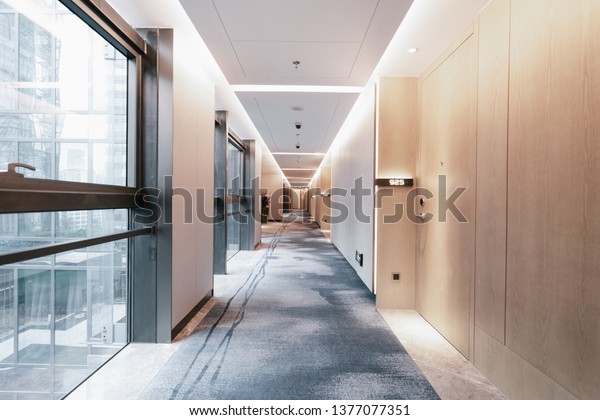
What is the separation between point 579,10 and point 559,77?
33 centimetres

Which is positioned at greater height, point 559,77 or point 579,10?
point 579,10

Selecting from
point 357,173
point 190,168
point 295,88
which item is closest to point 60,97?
point 190,168

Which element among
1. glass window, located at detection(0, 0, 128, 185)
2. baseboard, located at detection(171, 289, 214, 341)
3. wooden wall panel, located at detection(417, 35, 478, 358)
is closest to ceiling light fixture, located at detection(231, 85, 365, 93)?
wooden wall panel, located at detection(417, 35, 478, 358)

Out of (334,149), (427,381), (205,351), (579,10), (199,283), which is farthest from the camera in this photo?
(334,149)

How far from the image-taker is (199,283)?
3.77m

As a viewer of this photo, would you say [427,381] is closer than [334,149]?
Yes

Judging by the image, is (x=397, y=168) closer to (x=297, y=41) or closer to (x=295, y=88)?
(x=295, y=88)

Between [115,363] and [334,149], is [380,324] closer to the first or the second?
[115,363]

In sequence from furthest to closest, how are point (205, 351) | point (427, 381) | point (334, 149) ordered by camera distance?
point (334, 149)
point (205, 351)
point (427, 381)

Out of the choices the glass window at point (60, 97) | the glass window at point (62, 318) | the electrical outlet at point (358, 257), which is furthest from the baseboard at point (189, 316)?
the electrical outlet at point (358, 257)

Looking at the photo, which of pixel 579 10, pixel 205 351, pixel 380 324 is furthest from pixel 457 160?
pixel 205 351

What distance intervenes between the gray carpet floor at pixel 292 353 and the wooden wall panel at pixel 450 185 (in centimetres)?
59

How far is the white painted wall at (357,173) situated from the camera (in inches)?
177

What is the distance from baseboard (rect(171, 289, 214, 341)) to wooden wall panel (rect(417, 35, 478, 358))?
2.73m
